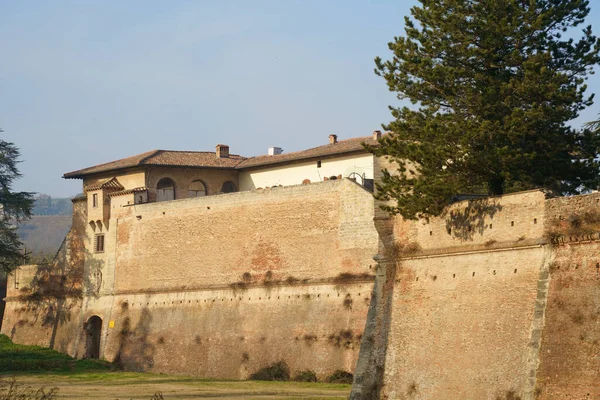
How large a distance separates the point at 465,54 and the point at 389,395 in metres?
8.57

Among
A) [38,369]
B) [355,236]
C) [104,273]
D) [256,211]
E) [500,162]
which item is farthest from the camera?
[104,273]

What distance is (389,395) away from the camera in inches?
1063

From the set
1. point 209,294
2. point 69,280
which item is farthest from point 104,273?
point 209,294

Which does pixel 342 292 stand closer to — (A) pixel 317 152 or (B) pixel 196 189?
(A) pixel 317 152

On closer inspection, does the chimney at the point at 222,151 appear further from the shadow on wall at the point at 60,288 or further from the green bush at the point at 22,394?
the green bush at the point at 22,394

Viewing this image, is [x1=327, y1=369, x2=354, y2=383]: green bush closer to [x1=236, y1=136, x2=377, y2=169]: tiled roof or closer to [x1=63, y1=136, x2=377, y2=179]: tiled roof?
[x1=236, y1=136, x2=377, y2=169]: tiled roof

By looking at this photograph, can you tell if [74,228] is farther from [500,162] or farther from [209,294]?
[500,162]

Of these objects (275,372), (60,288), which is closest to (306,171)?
(275,372)

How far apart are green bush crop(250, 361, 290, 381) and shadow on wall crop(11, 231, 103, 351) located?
41.3 ft

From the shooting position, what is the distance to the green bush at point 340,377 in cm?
3484

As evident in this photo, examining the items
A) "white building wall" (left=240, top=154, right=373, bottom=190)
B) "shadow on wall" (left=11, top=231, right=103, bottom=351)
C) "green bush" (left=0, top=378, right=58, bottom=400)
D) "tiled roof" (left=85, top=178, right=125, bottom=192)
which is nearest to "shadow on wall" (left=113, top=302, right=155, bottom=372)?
"shadow on wall" (left=11, top=231, right=103, bottom=351)

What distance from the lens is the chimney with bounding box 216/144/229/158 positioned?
173ft

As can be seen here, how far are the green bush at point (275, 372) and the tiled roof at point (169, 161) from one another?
14584mm

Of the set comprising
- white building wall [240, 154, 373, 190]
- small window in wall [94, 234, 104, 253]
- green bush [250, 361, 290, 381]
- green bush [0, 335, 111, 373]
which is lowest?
green bush [0, 335, 111, 373]
